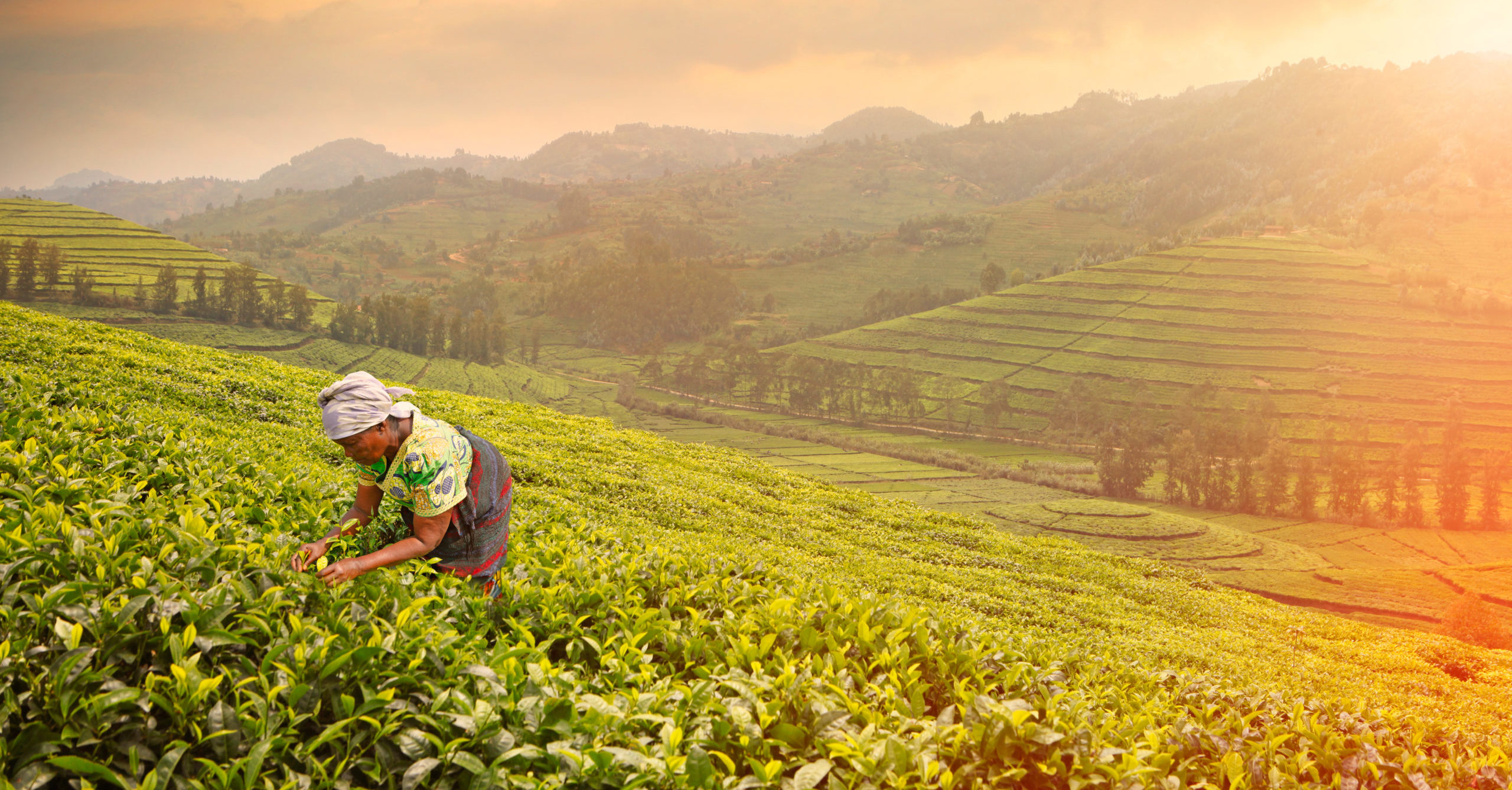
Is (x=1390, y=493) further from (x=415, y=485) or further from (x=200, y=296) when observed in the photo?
(x=200, y=296)

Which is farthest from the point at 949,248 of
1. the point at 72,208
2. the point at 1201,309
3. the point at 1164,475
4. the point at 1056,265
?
the point at 72,208

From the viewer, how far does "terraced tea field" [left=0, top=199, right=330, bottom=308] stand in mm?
88375

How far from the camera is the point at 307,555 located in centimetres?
418

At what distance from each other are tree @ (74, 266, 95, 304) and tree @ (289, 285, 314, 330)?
18604mm

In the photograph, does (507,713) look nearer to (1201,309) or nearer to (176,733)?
(176,733)

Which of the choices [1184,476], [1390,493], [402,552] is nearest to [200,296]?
[402,552]

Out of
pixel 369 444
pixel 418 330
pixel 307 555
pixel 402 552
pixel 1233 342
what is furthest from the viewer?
pixel 1233 342

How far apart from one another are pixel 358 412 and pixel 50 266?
107 metres

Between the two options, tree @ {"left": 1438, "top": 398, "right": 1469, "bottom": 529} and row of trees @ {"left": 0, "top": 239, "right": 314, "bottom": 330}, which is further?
row of trees @ {"left": 0, "top": 239, "right": 314, "bottom": 330}

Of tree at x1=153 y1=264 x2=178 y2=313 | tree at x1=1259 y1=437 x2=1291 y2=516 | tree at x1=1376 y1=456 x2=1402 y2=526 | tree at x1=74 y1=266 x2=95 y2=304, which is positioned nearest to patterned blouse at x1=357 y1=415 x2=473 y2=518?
tree at x1=1259 y1=437 x2=1291 y2=516

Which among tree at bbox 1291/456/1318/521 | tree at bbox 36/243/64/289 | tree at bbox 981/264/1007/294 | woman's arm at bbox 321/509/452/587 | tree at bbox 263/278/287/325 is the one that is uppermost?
tree at bbox 981/264/1007/294

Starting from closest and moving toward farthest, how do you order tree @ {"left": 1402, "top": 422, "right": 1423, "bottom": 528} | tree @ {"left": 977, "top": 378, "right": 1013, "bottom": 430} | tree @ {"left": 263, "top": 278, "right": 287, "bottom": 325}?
1. tree @ {"left": 1402, "top": 422, "right": 1423, "bottom": 528}
2. tree @ {"left": 263, "top": 278, "right": 287, "bottom": 325}
3. tree @ {"left": 977, "top": 378, "right": 1013, "bottom": 430}

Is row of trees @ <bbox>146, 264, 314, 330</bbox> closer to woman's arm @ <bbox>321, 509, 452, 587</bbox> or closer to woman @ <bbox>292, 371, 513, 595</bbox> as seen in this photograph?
woman @ <bbox>292, 371, 513, 595</bbox>

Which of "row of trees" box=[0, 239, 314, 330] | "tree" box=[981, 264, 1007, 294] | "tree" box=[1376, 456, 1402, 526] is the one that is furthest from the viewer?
"tree" box=[981, 264, 1007, 294]
